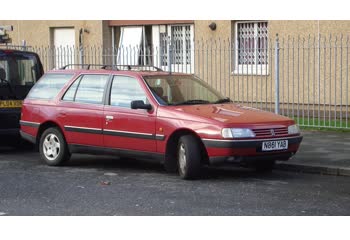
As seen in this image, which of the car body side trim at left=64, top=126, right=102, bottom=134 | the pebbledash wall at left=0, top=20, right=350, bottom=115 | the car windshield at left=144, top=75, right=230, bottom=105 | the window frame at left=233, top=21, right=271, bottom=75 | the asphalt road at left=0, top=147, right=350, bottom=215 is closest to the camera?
the asphalt road at left=0, top=147, right=350, bottom=215

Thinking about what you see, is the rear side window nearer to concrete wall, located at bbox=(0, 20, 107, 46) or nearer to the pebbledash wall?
the pebbledash wall

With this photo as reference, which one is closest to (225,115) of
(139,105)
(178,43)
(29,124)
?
(139,105)

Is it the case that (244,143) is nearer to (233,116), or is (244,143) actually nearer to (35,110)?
(233,116)

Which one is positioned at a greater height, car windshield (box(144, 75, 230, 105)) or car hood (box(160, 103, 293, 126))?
car windshield (box(144, 75, 230, 105))

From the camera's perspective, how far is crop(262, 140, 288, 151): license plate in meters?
8.96

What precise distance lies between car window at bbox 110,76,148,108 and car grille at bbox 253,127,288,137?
5.74ft

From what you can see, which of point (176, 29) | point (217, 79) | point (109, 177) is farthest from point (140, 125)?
point (176, 29)

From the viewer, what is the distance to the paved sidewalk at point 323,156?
9828 millimetres

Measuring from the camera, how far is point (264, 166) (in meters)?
9.91

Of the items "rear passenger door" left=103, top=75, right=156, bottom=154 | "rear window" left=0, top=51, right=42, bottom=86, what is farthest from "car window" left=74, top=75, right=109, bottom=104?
"rear window" left=0, top=51, right=42, bottom=86

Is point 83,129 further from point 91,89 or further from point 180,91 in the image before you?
point 180,91

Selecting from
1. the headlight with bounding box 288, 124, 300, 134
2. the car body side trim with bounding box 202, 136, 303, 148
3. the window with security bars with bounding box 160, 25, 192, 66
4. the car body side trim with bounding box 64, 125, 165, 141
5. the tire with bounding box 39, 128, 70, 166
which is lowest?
the tire with bounding box 39, 128, 70, 166

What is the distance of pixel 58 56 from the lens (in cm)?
1848

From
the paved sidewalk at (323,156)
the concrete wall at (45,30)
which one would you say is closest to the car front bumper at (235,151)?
the paved sidewalk at (323,156)
